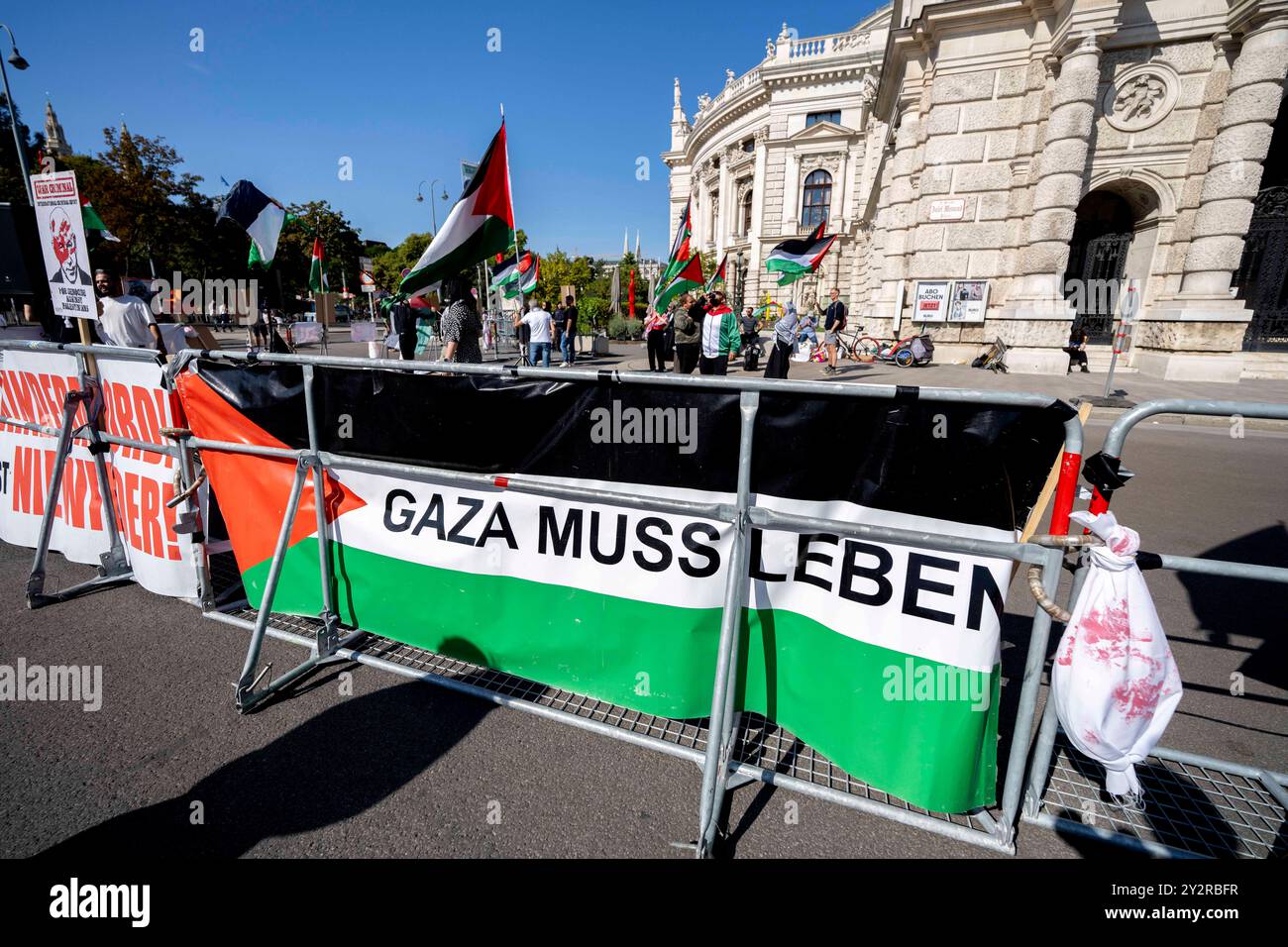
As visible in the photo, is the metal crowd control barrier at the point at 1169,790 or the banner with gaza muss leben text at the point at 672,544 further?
the banner with gaza muss leben text at the point at 672,544

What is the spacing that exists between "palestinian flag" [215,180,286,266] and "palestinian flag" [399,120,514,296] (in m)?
6.17

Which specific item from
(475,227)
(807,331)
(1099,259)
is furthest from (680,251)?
(1099,259)

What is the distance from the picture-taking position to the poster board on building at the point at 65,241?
406 cm

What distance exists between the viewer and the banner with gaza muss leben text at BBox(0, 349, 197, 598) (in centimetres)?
360

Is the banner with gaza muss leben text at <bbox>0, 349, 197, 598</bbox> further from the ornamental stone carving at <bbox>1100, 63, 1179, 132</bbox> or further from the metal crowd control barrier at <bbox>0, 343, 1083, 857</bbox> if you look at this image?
the ornamental stone carving at <bbox>1100, 63, 1179, 132</bbox>

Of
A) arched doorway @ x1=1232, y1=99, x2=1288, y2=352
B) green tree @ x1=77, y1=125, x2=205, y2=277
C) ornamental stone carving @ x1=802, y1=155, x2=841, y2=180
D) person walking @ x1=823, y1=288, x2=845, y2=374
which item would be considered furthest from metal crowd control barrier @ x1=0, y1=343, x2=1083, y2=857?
ornamental stone carving @ x1=802, y1=155, x2=841, y2=180

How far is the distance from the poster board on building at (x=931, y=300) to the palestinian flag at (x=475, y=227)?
55.8 ft

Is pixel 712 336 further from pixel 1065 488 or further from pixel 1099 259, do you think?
pixel 1099 259

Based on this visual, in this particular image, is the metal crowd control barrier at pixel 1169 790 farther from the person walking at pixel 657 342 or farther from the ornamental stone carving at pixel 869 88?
the ornamental stone carving at pixel 869 88

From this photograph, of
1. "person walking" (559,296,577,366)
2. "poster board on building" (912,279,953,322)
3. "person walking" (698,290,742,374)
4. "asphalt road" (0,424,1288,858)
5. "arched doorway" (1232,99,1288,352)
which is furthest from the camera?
"person walking" (559,296,577,366)

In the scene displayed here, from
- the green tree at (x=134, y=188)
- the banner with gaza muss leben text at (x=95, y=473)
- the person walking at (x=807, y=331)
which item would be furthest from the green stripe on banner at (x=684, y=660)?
the green tree at (x=134, y=188)

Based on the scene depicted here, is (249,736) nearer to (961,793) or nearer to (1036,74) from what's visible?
(961,793)
